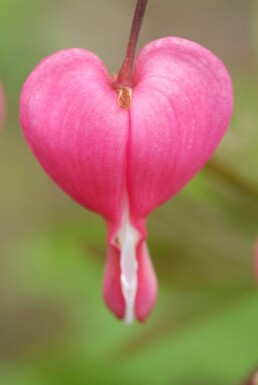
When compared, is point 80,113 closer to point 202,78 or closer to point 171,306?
point 202,78

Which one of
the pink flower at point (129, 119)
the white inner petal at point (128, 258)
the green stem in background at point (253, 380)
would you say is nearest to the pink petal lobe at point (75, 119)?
the pink flower at point (129, 119)

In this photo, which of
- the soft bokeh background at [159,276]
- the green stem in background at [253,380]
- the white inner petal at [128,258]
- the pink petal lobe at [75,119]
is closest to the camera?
the pink petal lobe at [75,119]

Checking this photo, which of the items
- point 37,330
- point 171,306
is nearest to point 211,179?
point 171,306

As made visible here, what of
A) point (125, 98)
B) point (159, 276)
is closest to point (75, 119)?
point (125, 98)

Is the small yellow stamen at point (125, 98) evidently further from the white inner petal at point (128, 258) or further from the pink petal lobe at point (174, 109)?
the white inner petal at point (128, 258)

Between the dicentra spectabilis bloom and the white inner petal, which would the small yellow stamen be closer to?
the dicentra spectabilis bloom
